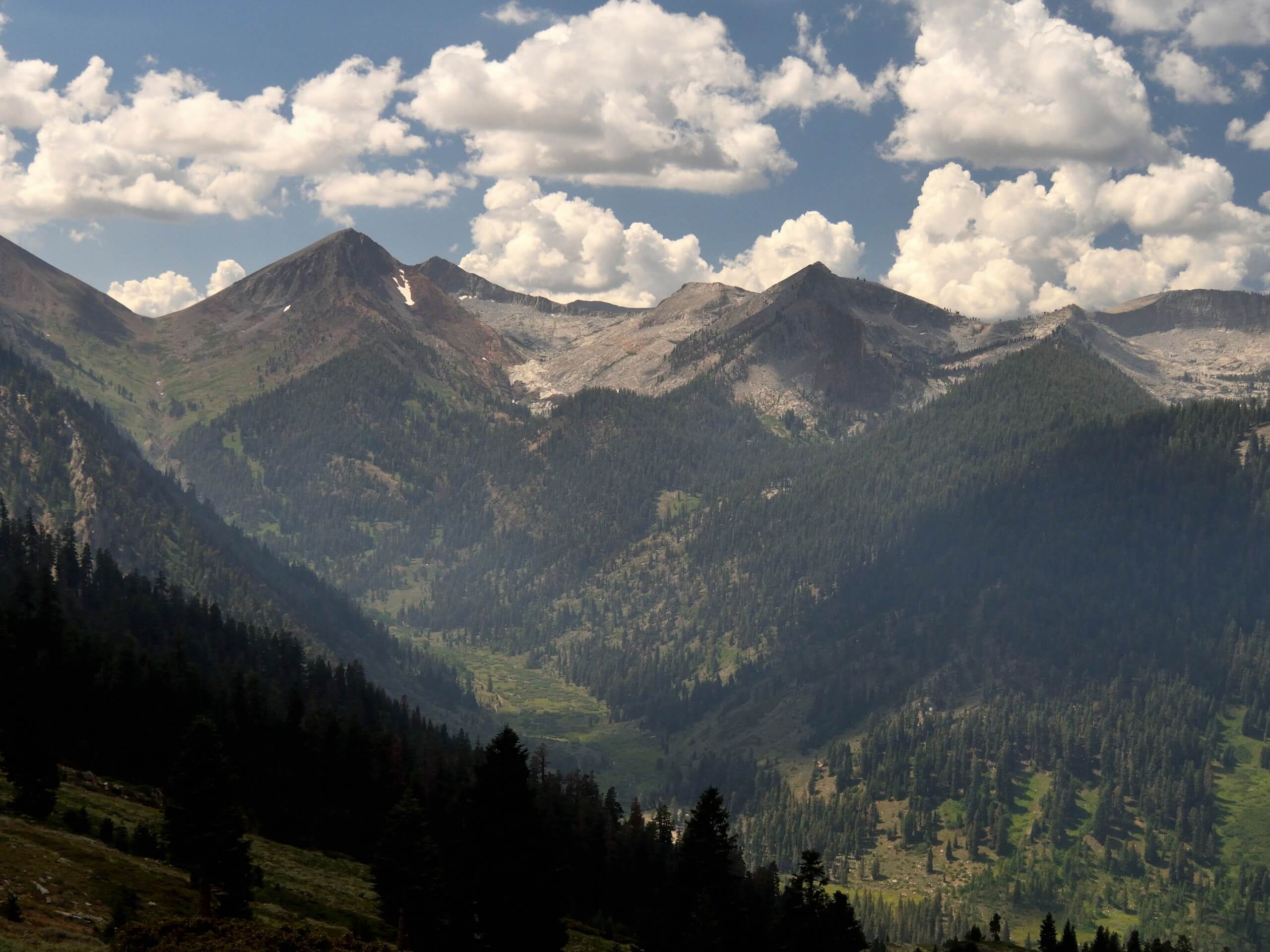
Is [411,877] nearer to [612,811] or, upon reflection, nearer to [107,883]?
[107,883]

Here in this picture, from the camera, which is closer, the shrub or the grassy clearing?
the shrub

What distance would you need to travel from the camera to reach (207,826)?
67.9 meters

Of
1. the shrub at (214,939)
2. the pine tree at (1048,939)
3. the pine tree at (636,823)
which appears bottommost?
the pine tree at (1048,939)

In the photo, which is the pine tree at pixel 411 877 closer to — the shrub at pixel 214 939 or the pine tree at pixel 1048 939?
the shrub at pixel 214 939

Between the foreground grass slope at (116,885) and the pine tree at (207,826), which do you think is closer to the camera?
the foreground grass slope at (116,885)

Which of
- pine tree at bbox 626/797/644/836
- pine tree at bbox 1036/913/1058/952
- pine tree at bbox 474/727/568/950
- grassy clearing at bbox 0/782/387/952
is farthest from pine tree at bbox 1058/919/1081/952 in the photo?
pine tree at bbox 474/727/568/950

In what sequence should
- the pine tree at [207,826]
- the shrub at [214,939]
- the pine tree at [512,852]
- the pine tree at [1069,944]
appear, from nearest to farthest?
1. the shrub at [214,939]
2. the pine tree at [512,852]
3. the pine tree at [207,826]
4. the pine tree at [1069,944]

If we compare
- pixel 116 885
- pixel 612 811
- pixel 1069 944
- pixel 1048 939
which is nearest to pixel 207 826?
pixel 116 885

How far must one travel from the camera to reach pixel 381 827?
125 metres

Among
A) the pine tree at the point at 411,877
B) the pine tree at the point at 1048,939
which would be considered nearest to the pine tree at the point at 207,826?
the pine tree at the point at 411,877

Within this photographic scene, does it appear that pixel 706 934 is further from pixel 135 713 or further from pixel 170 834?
pixel 135 713

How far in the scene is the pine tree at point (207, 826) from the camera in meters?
66.9

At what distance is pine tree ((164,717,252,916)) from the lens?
2633 inches

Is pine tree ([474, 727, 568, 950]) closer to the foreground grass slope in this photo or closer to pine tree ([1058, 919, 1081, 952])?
the foreground grass slope
